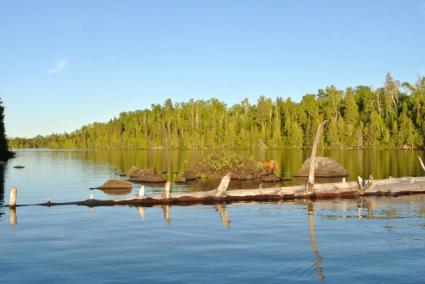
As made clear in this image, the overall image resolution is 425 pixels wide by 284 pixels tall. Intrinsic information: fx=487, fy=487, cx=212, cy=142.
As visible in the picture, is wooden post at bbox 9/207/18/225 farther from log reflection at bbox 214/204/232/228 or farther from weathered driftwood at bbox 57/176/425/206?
log reflection at bbox 214/204/232/228

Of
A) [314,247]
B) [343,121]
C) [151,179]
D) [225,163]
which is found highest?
[343,121]

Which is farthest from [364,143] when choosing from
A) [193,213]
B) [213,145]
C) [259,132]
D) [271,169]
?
[193,213]

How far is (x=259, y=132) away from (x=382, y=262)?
171 meters

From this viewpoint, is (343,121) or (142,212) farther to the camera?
(343,121)

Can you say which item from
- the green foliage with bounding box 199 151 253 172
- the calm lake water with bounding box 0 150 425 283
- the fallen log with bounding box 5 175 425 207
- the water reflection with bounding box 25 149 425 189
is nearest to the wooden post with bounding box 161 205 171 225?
the calm lake water with bounding box 0 150 425 283

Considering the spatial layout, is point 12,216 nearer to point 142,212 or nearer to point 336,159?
point 142,212

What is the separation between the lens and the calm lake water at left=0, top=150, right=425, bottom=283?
16453 millimetres

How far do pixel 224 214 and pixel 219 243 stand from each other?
796cm

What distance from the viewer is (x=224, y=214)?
29125 millimetres

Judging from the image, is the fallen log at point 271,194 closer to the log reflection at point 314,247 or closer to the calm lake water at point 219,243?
the calm lake water at point 219,243

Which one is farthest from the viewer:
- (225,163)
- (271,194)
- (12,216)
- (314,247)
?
(225,163)

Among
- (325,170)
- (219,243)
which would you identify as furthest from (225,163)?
(219,243)

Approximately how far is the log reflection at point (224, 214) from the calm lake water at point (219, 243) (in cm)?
6

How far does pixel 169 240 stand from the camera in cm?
2198
